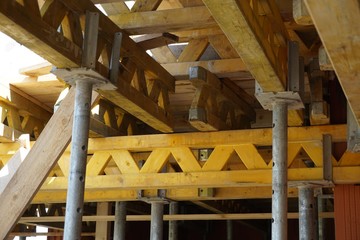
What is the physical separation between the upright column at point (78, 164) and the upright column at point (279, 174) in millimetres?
2180

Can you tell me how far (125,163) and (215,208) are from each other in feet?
17.6

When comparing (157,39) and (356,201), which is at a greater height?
(157,39)

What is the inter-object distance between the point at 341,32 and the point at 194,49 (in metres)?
5.62

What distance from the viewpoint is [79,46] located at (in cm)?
785

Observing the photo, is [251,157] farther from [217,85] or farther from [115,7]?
[115,7]

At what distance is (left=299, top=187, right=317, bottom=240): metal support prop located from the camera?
32.6 ft

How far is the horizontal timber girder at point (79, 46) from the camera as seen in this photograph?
22.3ft

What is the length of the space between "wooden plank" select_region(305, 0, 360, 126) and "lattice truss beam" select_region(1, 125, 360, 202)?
14.2ft

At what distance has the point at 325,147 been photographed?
9.95 metres

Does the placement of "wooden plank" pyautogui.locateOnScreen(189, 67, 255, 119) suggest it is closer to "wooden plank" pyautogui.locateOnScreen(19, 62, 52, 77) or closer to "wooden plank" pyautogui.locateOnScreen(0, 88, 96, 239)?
"wooden plank" pyautogui.locateOnScreen(0, 88, 96, 239)

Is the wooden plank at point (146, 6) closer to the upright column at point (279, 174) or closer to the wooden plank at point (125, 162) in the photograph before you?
the upright column at point (279, 174)

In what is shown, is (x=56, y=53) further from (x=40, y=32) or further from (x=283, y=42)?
(x=283, y=42)

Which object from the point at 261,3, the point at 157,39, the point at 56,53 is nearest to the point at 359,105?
the point at 261,3

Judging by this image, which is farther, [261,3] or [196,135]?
[196,135]
